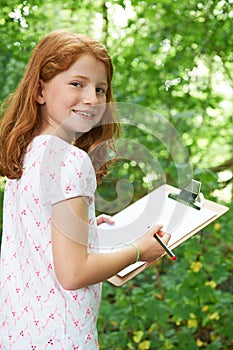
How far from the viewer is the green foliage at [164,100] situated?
2.54 m

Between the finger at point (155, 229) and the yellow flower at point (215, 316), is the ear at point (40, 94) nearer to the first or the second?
the finger at point (155, 229)

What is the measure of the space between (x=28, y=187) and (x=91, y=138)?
1.03ft

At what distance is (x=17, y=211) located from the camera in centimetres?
145

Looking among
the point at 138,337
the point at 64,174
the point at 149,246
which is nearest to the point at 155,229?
the point at 149,246

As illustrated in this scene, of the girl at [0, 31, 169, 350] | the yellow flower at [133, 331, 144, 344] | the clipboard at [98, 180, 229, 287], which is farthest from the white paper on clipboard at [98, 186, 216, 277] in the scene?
the yellow flower at [133, 331, 144, 344]


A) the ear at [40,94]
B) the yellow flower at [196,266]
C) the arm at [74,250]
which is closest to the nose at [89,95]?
the ear at [40,94]

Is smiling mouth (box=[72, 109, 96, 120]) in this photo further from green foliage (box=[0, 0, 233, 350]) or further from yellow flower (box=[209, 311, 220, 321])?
yellow flower (box=[209, 311, 220, 321])

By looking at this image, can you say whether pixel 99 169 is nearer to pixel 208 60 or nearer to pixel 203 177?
pixel 203 177

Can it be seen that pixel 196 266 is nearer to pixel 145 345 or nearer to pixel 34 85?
pixel 145 345

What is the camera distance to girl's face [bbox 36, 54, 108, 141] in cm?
142

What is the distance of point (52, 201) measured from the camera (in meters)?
1.30

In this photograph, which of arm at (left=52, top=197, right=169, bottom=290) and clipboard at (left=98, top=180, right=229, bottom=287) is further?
clipboard at (left=98, top=180, right=229, bottom=287)

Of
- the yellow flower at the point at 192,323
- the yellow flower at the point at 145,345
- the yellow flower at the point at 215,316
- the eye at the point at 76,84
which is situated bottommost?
the yellow flower at the point at 145,345

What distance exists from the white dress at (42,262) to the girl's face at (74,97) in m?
0.08
